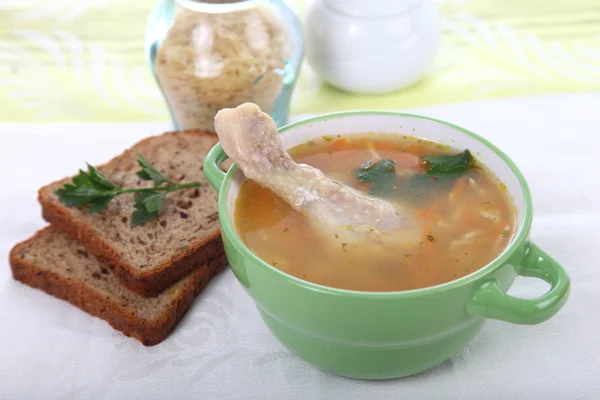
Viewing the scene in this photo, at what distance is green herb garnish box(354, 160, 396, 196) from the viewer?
6.36ft

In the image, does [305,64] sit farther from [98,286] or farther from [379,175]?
[98,286]

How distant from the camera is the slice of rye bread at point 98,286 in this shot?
195cm

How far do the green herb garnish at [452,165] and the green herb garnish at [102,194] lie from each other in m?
0.72

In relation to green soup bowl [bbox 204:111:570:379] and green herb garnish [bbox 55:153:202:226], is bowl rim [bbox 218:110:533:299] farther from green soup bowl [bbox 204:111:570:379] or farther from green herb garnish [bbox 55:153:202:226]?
green herb garnish [bbox 55:153:202:226]

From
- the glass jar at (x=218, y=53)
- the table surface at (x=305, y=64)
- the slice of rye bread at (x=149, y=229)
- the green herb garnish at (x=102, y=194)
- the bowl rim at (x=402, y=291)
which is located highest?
the bowl rim at (x=402, y=291)

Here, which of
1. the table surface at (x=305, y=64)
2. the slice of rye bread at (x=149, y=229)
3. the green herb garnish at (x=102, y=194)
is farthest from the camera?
the table surface at (x=305, y=64)

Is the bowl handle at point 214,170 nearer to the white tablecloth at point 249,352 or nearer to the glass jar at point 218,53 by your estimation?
the white tablecloth at point 249,352

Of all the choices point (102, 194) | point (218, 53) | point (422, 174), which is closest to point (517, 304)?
point (422, 174)

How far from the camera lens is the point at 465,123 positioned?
279 centimetres

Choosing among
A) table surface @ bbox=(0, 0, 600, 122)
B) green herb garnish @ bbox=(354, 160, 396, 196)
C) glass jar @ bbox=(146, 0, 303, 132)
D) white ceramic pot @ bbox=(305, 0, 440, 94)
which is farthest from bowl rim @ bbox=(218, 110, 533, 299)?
table surface @ bbox=(0, 0, 600, 122)

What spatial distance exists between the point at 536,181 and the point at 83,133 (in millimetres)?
1587

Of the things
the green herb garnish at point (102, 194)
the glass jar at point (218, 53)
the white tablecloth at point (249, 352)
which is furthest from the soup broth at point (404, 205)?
the glass jar at point (218, 53)

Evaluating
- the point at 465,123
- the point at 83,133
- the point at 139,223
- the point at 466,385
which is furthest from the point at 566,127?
the point at 83,133

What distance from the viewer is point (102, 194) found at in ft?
7.23
